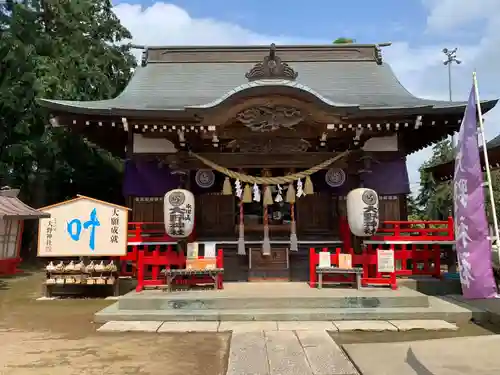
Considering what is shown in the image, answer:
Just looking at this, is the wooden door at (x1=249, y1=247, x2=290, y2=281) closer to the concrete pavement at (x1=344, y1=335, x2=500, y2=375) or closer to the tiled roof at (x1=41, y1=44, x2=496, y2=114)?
the tiled roof at (x1=41, y1=44, x2=496, y2=114)

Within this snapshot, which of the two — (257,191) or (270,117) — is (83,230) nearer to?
(257,191)

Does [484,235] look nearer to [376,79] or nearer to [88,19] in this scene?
[376,79]

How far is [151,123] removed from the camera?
8969mm

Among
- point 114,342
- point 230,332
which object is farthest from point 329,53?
point 114,342

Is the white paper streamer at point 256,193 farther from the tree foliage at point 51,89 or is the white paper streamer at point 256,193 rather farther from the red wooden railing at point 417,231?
the tree foliage at point 51,89

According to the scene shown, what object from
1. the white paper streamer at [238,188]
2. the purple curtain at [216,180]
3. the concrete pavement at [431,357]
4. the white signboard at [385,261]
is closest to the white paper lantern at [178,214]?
the white paper streamer at [238,188]

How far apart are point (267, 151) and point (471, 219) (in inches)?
170

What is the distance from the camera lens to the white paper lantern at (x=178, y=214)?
8.82 m

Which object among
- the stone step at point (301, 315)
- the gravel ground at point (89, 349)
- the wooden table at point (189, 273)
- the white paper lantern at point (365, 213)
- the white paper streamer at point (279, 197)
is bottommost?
the gravel ground at point (89, 349)

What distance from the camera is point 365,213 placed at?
8.73 meters

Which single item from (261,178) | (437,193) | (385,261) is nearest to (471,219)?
(385,261)

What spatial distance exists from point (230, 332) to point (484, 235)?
162 inches

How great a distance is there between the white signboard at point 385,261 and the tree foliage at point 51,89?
1178cm

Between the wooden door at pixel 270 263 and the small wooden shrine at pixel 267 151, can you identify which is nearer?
the small wooden shrine at pixel 267 151
